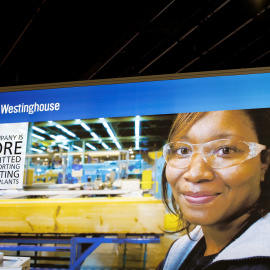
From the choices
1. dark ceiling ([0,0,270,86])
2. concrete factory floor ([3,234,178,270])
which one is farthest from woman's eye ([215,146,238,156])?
dark ceiling ([0,0,270,86])

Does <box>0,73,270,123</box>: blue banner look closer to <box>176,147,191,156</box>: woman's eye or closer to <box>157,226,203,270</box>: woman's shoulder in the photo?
<box>176,147,191,156</box>: woman's eye

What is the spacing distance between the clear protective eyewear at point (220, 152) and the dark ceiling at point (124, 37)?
91.8 inches

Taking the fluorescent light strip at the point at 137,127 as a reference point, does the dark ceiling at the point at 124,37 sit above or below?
above

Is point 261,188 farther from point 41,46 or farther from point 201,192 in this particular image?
point 41,46

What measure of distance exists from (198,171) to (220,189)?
150 millimetres

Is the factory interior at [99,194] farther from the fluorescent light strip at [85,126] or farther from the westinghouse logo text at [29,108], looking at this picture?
the westinghouse logo text at [29,108]

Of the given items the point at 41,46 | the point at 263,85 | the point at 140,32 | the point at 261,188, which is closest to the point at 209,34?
the point at 140,32

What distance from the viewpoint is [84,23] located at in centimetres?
321

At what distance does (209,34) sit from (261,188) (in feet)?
11.1

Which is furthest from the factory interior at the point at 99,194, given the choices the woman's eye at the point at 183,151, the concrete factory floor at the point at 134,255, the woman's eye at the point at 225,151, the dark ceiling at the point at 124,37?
the dark ceiling at the point at 124,37

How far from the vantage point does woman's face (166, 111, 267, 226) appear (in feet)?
4.50

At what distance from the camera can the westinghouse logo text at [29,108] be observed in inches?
67.2

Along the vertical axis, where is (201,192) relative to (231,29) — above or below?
below

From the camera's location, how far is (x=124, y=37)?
375cm
